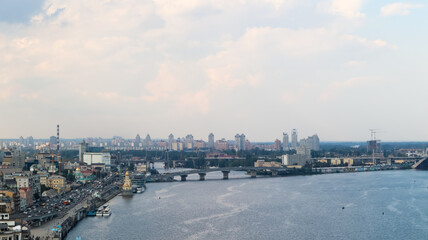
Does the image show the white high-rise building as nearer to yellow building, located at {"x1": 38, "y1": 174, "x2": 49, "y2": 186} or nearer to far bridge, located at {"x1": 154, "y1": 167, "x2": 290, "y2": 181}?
far bridge, located at {"x1": 154, "y1": 167, "x2": 290, "y2": 181}

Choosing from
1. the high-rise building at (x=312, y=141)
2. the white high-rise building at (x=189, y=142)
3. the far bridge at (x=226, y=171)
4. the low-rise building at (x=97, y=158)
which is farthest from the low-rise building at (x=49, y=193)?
the white high-rise building at (x=189, y=142)

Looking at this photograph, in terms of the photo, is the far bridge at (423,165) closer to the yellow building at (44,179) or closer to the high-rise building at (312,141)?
the yellow building at (44,179)

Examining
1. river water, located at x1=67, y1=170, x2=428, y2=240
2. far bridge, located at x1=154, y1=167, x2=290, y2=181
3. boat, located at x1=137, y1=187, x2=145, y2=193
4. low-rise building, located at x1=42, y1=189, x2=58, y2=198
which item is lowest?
river water, located at x1=67, y1=170, x2=428, y2=240

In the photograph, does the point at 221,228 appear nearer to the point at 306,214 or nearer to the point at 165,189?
the point at 306,214

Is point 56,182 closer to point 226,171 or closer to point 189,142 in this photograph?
point 226,171

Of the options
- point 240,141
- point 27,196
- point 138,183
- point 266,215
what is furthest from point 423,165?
point 240,141

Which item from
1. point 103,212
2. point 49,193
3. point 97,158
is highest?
point 97,158

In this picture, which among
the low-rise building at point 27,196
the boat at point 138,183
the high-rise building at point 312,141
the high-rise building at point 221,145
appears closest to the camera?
the low-rise building at point 27,196

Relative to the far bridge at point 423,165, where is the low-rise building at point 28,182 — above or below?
above

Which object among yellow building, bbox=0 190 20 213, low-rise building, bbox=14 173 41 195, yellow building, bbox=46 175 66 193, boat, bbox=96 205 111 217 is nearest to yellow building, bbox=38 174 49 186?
yellow building, bbox=46 175 66 193
